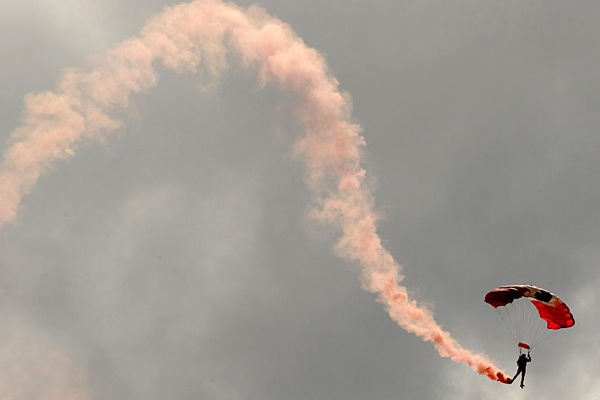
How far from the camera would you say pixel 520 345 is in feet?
231

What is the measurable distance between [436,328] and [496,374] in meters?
6.32

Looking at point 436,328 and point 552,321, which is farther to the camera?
point 436,328

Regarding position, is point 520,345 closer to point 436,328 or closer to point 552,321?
point 552,321

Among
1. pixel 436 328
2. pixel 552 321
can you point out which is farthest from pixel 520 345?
pixel 436 328

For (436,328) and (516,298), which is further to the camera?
(436,328)

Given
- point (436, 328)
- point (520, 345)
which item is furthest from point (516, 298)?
point (436, 328)

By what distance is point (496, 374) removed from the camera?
240 feet

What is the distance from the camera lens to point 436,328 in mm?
76750

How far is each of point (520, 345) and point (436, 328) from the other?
8.28 metres

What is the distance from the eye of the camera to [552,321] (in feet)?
235

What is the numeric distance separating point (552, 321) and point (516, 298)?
3906mm

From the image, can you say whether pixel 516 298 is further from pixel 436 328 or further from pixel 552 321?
pixel 436 328
